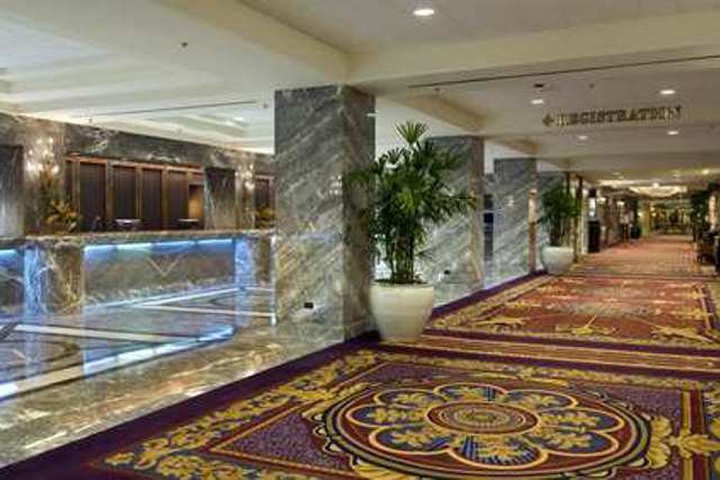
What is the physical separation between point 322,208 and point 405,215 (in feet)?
3.27

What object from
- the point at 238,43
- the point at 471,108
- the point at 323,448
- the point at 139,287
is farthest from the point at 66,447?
the point at 471,108

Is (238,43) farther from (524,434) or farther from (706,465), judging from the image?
(706,465)

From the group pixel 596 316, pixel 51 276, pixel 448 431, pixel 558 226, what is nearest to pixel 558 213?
pixel 558 226

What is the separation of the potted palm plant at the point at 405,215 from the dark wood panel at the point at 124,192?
629cm

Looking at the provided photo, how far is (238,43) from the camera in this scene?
5848 millimetres

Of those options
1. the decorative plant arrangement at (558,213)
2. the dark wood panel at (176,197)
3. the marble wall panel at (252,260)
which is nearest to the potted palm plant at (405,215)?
the marble wall panel at (252,260)

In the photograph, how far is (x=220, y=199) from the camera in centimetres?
1437

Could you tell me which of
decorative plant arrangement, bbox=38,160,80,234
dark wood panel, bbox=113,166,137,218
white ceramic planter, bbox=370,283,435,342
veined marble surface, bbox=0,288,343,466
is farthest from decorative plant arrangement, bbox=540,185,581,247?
decorative plant arrangement, bbox=38,160,80,234

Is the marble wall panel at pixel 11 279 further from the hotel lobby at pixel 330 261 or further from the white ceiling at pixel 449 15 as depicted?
the white ceiling at pixel 449 15

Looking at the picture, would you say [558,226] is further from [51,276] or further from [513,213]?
[51,276]

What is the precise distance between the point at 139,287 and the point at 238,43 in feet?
20.3

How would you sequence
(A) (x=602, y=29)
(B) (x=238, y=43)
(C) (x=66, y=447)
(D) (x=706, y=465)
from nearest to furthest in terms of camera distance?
1. (D) (x=706, y=465)
2. (C) (x=66, y=447)
3. (B) (x=238, y=43)
4. (A) (x=602, y=29)

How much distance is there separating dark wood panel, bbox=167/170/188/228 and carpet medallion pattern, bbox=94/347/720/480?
27.7 feet

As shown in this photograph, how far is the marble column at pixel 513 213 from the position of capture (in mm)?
16234
